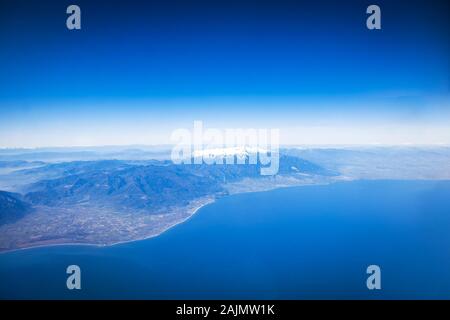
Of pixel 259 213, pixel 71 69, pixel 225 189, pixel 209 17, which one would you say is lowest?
pixel 259 213

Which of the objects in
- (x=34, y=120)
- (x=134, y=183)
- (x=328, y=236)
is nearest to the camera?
(x=34, y=120)

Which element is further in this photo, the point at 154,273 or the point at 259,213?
the point at 259,213

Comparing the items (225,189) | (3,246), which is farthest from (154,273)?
(3,246)
